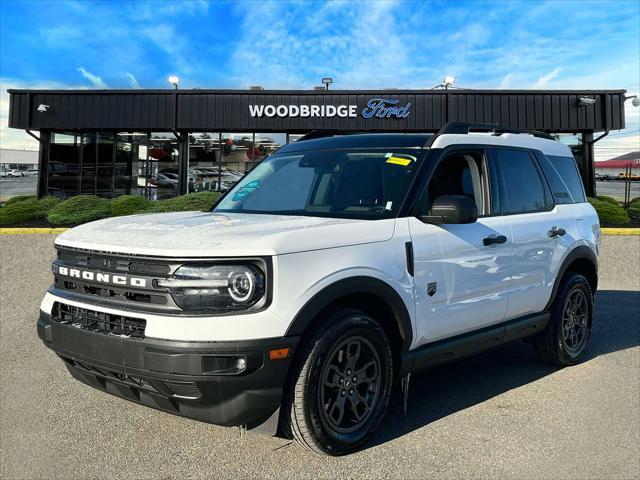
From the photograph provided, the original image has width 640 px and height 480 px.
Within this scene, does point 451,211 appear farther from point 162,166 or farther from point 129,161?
point 129,161

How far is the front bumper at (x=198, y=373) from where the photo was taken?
2.68m

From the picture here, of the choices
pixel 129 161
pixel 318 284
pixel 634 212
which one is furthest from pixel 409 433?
pixel 129 161

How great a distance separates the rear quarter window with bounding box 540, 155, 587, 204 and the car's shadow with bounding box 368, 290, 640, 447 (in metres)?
1.61

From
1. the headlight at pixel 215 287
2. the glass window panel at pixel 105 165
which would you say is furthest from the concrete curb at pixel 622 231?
the glass window panel at pixel 105 165

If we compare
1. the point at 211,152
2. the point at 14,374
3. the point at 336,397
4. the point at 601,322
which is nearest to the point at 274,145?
the point at 211,152

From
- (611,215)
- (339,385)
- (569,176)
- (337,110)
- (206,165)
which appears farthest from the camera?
(206,165)

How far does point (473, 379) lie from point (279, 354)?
257 centimetres

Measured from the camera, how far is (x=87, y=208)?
13.0 m

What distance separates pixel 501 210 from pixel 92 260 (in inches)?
121

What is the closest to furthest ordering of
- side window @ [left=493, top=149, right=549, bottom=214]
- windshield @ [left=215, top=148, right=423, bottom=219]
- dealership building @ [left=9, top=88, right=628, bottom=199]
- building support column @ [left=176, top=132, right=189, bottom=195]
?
windshield @ [left=215, top=148, right=423, bottom=219] → side window @ [left=493, top=149, right=549, bottom=214] → dealership building @ [left=9, top=88, right=628, bottom=199] → building support column @ [left=176, top=132, right=189, bottom=195]

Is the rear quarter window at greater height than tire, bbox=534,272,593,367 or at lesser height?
greater

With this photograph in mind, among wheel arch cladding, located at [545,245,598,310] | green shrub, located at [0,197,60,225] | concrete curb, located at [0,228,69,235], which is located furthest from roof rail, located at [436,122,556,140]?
green shrub, located at [0,197,60,225]

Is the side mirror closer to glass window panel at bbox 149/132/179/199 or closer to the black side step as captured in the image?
the black side step

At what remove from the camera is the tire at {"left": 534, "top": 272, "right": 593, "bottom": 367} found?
4.95 meters
